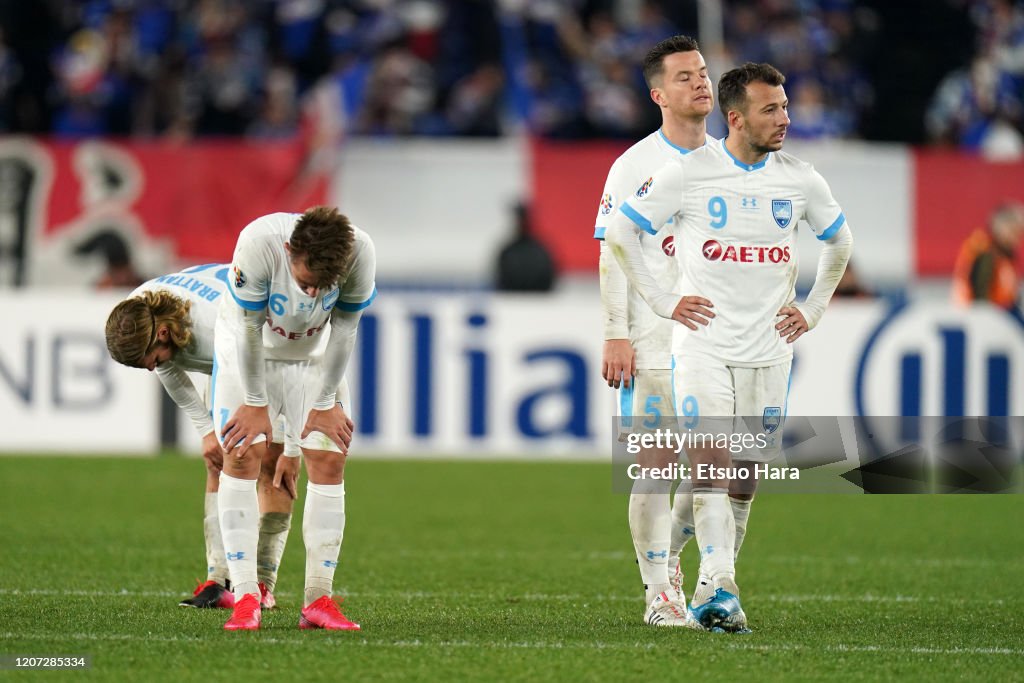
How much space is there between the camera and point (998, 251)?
16094 millimetres

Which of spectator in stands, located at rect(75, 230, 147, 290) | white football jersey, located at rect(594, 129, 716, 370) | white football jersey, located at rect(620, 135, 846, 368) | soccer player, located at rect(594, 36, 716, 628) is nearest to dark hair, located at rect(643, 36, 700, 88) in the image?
soccer player, located at rect(594, 36, 716, 628)

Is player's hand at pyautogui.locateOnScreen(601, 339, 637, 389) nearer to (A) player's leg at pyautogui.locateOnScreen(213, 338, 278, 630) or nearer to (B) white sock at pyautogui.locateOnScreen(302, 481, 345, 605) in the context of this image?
(B) white sock at pyautogui.locateOnScreen(302, 481, 345, 605)

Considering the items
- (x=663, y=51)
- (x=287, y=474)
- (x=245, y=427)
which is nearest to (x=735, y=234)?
(x=663, y=51)

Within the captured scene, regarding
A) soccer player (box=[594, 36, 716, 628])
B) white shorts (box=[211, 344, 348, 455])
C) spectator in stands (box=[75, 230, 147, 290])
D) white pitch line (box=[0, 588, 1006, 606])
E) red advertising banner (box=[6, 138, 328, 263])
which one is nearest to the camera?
white shorts (box=[211, 344, 348, 455])

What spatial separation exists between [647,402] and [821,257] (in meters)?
0.97

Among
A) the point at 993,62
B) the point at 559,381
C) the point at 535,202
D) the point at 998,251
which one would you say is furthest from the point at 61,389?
the point at 993,62

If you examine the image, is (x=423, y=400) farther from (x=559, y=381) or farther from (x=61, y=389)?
(x=61, y=389)

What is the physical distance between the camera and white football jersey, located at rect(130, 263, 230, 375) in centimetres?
759

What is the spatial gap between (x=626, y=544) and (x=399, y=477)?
4.10 m

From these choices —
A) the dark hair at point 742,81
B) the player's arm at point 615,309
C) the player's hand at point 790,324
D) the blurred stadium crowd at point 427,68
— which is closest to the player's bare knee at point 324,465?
the player's arm at point 615,309

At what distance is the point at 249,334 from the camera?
6641 mm

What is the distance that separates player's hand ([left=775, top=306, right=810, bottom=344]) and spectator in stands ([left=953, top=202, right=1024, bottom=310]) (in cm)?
900

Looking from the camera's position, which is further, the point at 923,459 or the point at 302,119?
the point at 302,119

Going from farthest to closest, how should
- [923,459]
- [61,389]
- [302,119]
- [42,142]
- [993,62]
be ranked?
1. [993,62]
2. [302,119]
3. [42,142]
4. [61,389]
5. [923,459]
